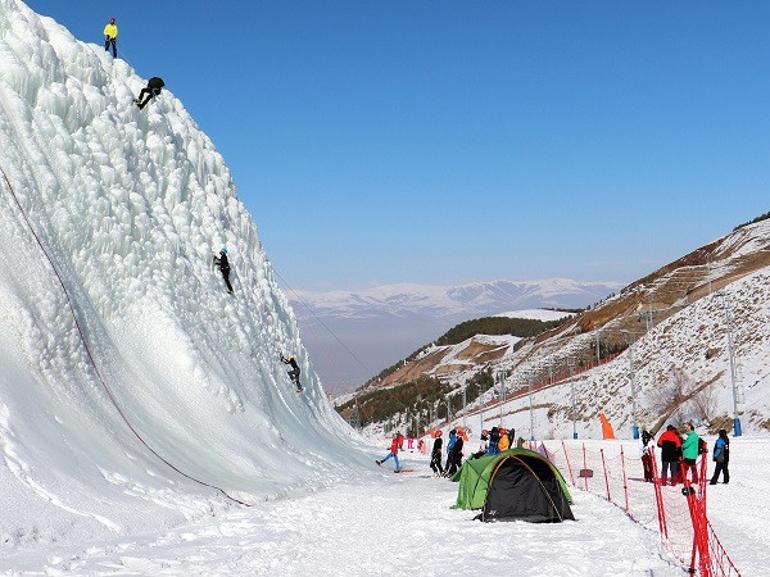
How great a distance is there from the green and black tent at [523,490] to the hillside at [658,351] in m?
33.7

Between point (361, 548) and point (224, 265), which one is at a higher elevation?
point (224, 265)

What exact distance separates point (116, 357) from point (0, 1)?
10411 millimetres

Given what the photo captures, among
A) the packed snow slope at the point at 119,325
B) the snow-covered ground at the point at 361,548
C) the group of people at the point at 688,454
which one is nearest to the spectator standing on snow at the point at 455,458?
the packed snow slope at the point at 119,325

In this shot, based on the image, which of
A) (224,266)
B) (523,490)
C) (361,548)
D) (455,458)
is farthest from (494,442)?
(361,548)

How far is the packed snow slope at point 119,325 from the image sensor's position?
12398mm

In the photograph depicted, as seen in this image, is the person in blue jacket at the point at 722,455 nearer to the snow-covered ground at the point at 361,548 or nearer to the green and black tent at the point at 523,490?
the snow-covered ground at the point at 361,548

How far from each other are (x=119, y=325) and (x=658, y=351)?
6769cm

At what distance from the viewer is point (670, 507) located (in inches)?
650

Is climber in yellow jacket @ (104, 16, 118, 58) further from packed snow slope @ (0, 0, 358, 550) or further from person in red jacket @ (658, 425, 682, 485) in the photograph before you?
person in red jacket @ (658, 425, 682, 485)

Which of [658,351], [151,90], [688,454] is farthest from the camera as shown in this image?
[658,351]

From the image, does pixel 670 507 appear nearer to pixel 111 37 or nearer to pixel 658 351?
pixel 111 37

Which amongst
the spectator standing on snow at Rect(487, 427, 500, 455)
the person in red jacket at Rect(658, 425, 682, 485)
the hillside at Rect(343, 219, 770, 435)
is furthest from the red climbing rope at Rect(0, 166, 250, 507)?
the hillside at Rect(343, 219, 770, 435)

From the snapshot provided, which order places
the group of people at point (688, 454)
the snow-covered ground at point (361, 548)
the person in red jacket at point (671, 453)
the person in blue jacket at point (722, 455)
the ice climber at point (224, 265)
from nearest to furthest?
1. the snow-covered ground at point (361, 548)
2. the group of people at point (688, 454)
3. the person in blue jacket at point (722, 455)
4. the person in red jacket at point (671, 453)
5. the ice climber at point (224, 265)

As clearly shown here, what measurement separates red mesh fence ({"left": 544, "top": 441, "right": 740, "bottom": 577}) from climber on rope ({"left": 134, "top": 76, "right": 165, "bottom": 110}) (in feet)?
57.1
